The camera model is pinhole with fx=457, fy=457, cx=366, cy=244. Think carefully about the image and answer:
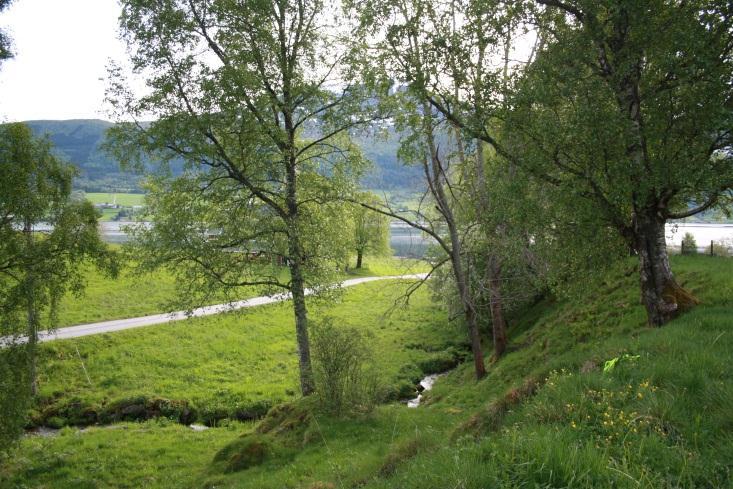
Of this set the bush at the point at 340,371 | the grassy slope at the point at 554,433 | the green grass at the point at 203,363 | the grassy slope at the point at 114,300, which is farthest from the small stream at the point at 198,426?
the grassy slope at the point at 114,300

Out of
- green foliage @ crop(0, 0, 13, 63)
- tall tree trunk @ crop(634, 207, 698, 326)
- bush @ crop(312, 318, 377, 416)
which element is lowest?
bush @ crop(312, 318, 377, 416)

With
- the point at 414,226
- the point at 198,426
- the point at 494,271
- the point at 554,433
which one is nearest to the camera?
the point at 554,433

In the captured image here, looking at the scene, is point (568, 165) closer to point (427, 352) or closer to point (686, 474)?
point (686, 474)

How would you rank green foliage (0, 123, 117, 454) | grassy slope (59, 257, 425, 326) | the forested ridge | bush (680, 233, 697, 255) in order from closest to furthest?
the forested ridge < green foliage (0, 123, 117, 454) < bush (680, 233, 697, 255) < grassy slope (59, 257, 425, 326)

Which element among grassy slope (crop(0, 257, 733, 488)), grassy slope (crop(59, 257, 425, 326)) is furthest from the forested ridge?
grassy slope (crop(59, 257, 425, 326))

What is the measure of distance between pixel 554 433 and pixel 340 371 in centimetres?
924

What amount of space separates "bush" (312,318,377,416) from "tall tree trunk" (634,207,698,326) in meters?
7.63

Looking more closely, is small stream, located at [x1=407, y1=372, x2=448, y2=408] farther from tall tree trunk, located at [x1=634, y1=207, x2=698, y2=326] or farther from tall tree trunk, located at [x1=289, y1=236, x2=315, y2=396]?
tall tree trunk, located at [x1=634, y1=207, x2=698, y2=326]

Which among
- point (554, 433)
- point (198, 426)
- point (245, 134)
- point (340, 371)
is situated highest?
point (245, 134)

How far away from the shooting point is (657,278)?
10.8 metres

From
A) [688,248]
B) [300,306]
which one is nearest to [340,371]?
[300,306]

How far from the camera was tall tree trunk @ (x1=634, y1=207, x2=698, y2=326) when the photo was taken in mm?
10609

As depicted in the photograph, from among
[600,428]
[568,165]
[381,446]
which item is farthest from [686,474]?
[568,165]

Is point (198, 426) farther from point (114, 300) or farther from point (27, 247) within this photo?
point (114, 300)
